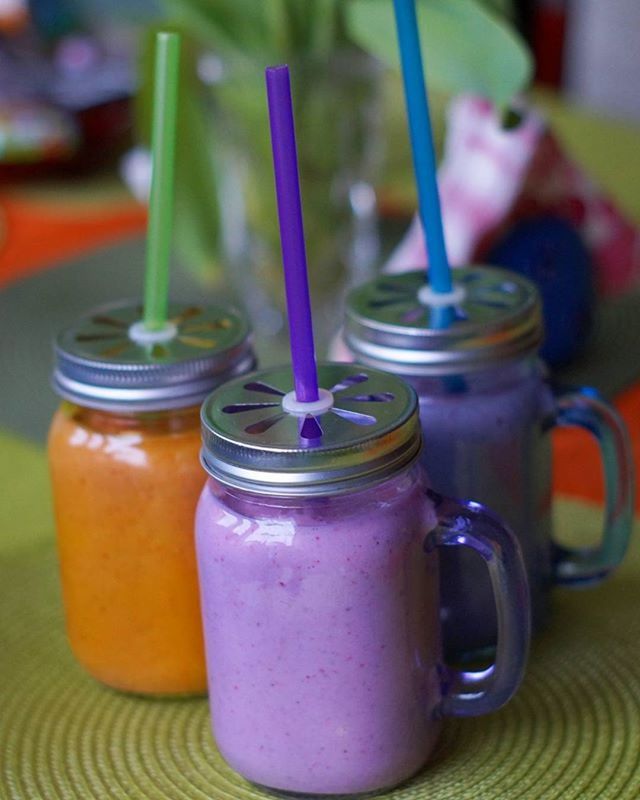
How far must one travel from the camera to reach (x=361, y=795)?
18.8 inches

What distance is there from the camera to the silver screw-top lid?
1.68 ft

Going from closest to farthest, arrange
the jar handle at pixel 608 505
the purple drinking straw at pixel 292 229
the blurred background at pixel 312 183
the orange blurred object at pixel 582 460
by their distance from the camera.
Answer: the purple drinking straw at pixel 292 229 → the jar handle at pixel 608 505 → the orange blurred object at pixel 582 460 → the blurred background at pixel 312 183

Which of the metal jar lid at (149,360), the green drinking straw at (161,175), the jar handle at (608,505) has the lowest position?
the jar handle at (608,505)

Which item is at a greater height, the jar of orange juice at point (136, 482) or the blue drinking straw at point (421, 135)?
the blue drinking straw at point (421, 135)

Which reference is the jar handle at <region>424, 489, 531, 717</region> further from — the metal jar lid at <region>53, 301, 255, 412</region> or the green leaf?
the green leaf

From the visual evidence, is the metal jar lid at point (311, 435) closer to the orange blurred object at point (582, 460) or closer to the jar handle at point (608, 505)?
the jar handle at point (608, 505)

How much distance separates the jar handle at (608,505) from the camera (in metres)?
0.57

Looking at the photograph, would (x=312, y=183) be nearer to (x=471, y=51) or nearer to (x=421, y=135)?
(x=471, y=51)

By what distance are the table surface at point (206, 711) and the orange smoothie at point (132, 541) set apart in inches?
0.8

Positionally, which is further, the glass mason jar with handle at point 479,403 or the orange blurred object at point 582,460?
the orange blurred object at point 582,460

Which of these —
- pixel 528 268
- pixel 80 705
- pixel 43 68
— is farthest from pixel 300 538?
pixel 43 68

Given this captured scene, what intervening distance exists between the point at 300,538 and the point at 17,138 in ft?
2.82


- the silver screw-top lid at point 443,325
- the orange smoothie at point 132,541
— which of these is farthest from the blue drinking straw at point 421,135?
the orange smoothie at point 132,541

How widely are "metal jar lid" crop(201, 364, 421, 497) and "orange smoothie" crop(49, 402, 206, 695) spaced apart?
0.05m
